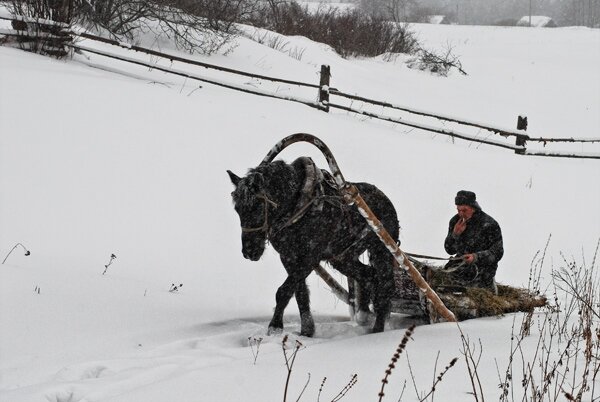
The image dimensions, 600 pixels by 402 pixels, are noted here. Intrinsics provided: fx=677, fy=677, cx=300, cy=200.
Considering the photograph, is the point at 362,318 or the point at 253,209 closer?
the point at 253,209

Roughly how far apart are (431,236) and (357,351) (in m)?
5.30

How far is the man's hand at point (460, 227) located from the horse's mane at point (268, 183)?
6.37 feet

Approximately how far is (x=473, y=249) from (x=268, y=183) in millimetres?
2253

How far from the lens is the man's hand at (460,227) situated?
19.4 feet

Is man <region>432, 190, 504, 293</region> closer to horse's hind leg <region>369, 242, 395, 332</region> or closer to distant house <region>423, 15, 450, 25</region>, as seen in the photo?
horse's hind leg <region>369, 242, 395, 332</region>

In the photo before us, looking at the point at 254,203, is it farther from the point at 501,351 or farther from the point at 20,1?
the point at 20,1

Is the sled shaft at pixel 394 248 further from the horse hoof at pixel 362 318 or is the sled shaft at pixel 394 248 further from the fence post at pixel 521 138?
the fence post at pixel 521 138

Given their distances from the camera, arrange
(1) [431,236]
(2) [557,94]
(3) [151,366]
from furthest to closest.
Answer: (2) [557,94] < (1) [431,236] < (3) [151,366]

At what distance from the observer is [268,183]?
14.7ft

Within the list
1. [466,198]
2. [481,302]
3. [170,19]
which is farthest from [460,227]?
[170,19]

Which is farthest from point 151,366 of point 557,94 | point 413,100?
point 557,94

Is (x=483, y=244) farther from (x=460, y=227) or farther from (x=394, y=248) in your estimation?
(x=394, y=248)

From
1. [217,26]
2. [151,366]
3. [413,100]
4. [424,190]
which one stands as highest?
[217,26]

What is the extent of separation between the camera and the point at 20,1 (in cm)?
1274
